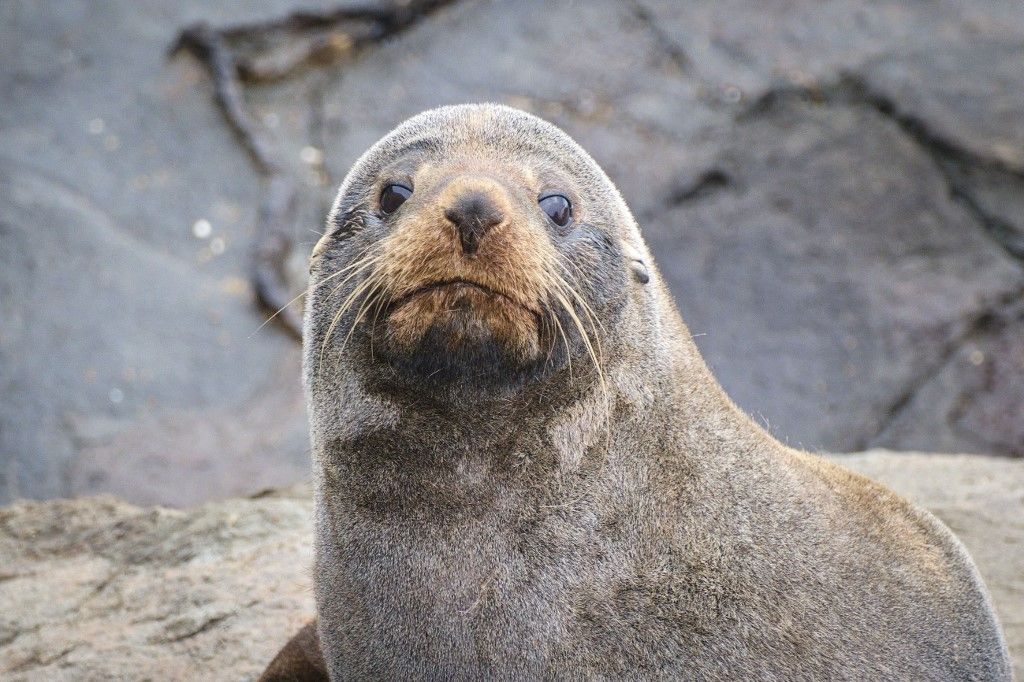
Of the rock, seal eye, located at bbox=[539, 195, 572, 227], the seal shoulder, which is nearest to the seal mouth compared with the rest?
seal eye, located at bbox=[539, 195, 572, 227]

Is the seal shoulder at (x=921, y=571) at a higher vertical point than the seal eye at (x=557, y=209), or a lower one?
lower

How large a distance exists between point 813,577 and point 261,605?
254 cm

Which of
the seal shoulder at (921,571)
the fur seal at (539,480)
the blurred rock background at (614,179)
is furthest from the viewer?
the blurred rock background at (614,179)

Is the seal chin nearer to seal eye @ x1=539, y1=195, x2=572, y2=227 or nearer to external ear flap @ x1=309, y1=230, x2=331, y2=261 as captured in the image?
seal eye @ x1=539, y1=195, x2=572, y2=227

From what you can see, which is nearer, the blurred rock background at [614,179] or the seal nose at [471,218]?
the seal nose at [471,218]

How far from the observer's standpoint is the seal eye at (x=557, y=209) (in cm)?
361

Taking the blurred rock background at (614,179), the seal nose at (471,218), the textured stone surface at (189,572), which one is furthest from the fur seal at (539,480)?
the blurred rock background at (614,179)

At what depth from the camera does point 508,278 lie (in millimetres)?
3250

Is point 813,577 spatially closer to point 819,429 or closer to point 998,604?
point 998,604

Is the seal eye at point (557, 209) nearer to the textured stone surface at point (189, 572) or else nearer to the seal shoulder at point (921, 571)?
the seal shoulder at point (921, 571)

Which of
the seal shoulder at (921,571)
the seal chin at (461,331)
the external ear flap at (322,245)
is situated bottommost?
the seal shoulder at (921,571)

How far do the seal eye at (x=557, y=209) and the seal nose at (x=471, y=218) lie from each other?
16.0 inches

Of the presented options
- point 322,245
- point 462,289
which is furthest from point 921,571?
point 322,245

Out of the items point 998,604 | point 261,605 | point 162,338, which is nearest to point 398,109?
point 162,338
